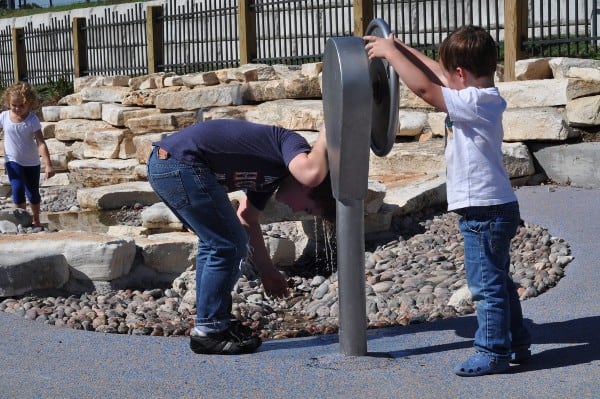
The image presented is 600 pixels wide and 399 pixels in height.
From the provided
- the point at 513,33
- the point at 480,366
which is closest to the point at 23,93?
the point at 513,33

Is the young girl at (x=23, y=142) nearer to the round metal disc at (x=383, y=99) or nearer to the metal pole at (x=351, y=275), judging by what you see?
the round metal disc at (x=383, y=99)

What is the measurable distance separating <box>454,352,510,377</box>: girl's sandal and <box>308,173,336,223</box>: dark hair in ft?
3.15

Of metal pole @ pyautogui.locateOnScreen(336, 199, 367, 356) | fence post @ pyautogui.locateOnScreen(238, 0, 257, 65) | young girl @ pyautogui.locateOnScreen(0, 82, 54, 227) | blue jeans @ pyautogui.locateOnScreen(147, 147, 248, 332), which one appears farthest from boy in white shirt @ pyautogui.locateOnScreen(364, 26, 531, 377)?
fence post @ pyautogui.locateOnScreen(238, 0, 257, 65)

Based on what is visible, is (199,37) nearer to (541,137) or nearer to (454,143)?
(541,137)

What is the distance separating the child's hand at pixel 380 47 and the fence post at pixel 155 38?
522 inches

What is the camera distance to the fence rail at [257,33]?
39.4 feet

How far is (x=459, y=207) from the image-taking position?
4.15 meters

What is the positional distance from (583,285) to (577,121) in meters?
4.00

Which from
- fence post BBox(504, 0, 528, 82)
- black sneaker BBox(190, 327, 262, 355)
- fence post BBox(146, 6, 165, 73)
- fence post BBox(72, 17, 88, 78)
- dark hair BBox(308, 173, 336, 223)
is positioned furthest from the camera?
fence post BBox(72, 17, 88, 78)

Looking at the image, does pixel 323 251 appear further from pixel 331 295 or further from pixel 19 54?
pixel 19 54

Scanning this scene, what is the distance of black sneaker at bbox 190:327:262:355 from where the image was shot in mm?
4664

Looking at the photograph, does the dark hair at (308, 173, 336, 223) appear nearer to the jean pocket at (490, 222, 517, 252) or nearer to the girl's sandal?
the jean pocket at (490, 222, 517, 252)

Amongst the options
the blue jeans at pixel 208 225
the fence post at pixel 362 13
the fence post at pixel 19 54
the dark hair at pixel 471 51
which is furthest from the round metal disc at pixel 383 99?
the fence post at pixel 19 54

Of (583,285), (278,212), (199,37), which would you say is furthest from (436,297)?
(199,37)
